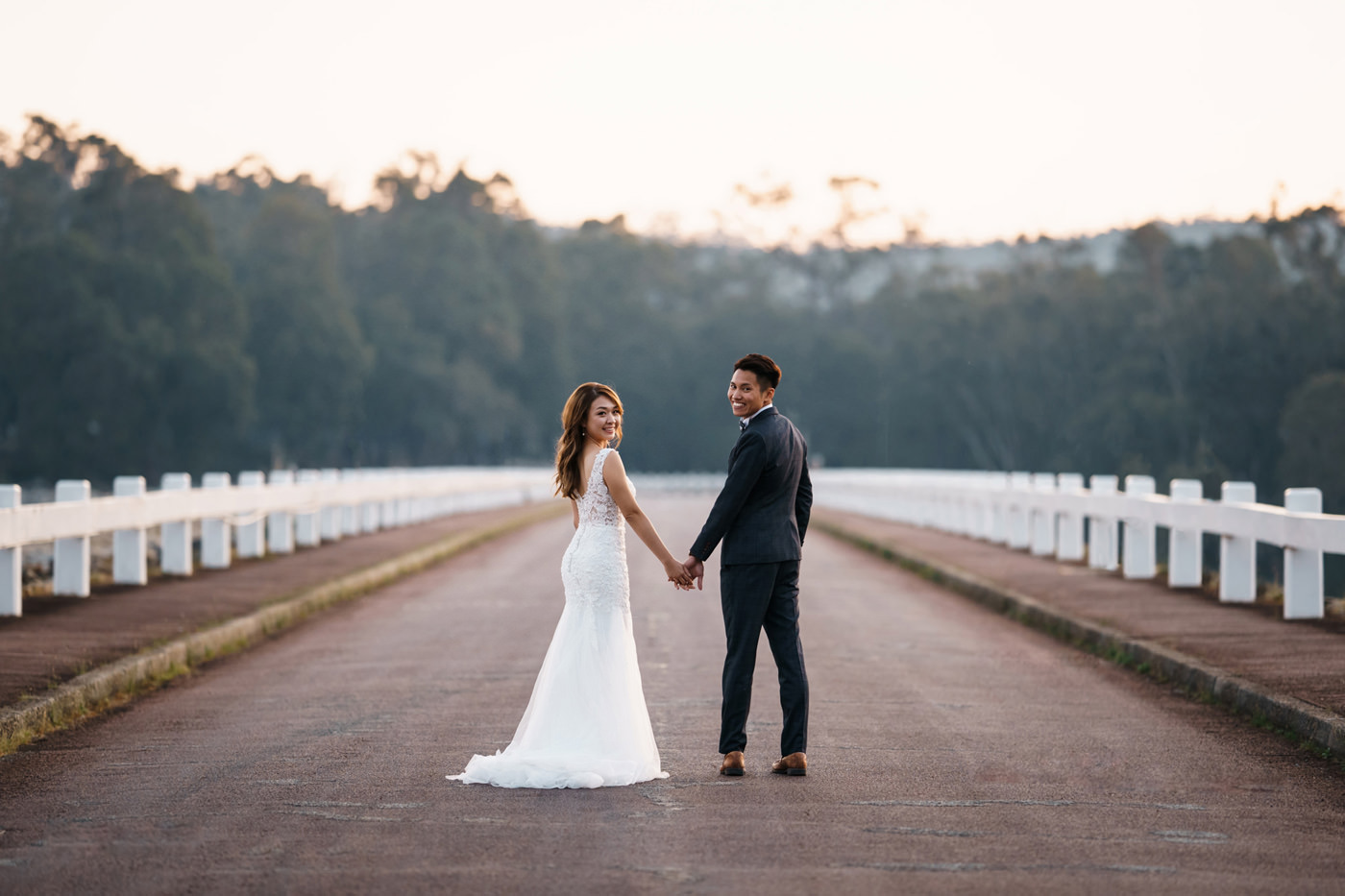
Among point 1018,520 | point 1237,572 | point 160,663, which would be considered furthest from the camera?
point 1018,520

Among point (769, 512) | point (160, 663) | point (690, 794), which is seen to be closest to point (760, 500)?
point (769, 512)

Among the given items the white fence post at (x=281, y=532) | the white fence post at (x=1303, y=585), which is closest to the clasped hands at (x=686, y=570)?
the white fence post at (x=1303, y=585)

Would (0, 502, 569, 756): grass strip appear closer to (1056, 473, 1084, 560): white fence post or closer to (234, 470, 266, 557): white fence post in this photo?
(234, 470, 266, 557): white fence post

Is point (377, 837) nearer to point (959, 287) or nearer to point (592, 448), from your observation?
point (592, 448)

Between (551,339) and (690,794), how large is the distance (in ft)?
308

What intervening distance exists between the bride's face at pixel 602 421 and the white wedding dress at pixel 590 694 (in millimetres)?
81

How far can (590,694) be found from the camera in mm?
7727

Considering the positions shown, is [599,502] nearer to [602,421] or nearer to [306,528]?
[602,421]

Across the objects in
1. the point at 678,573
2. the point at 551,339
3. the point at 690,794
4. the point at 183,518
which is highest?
the point at 551,339

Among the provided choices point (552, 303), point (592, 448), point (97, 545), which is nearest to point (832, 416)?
point (552, 303)

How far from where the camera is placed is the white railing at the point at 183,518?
500 inches

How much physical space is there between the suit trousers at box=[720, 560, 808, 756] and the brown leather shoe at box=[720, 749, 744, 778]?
0.13ft

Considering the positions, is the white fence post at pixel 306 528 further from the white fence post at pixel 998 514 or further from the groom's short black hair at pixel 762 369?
the groom's short black hair at pixel 762 369

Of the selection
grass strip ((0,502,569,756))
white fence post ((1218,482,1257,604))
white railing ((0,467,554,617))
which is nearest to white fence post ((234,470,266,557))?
white railing ((0,467,554,617))
